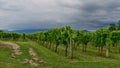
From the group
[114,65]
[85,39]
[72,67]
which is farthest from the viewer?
[85,39]

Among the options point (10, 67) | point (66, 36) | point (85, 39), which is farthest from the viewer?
point (85, 39)

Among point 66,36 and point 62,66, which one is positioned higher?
point 66,36

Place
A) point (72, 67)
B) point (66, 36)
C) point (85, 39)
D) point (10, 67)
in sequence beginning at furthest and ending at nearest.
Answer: point (85, 39), point (66, 36), point (72, 67), point (10, 67)

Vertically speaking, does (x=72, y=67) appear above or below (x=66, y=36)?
below

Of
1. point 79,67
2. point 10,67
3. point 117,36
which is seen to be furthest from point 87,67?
point 117,36

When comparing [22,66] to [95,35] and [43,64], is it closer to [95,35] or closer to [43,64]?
[43,64]

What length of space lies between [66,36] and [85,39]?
1103 inches

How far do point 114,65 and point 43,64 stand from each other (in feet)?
60.5

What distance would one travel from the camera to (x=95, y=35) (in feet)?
353

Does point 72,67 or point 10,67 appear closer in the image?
point 10,67

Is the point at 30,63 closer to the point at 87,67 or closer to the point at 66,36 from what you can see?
the point at 87,67

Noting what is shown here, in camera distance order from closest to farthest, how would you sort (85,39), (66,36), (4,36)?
(66,36), (85,39), (4,36)

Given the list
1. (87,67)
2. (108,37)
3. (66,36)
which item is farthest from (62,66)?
(108,37)

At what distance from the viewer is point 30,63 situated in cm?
5506
